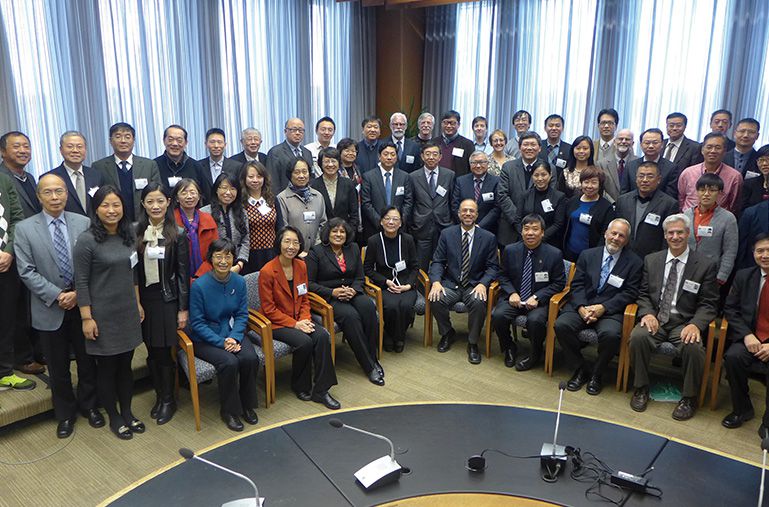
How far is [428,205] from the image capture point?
527 centimetres

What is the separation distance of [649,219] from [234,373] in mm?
3305

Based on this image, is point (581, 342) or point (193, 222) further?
point (581, 342)

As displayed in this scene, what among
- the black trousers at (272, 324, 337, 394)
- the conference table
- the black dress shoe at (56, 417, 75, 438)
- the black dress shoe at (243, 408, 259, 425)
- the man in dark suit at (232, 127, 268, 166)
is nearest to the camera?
the conference table

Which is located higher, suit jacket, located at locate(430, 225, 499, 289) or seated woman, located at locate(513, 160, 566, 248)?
seated woman, located at locate(513, 160, 566, 248)

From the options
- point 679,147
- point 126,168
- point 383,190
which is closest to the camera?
point 126,168

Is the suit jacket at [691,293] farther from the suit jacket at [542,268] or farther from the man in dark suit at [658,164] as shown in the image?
the man in dark suit at [658,164]

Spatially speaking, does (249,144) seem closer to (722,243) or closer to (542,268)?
(542,268)

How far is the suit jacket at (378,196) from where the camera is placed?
17.0 ft

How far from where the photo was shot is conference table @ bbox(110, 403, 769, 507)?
6.52 feet

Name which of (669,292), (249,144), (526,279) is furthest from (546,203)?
(249,144)

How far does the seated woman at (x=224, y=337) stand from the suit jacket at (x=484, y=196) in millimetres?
2414

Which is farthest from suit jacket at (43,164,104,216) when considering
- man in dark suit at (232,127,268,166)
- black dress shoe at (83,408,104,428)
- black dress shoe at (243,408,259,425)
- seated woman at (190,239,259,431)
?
black dress shoe at (243,408,259,425)

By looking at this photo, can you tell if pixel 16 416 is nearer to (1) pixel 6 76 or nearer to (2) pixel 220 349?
(2) pixel 220 349

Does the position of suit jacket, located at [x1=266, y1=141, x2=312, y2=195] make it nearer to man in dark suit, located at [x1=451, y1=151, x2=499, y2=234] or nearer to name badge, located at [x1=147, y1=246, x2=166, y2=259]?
man in dark suit, located at [x1=451, y1=151, x2=499, y2=234]
